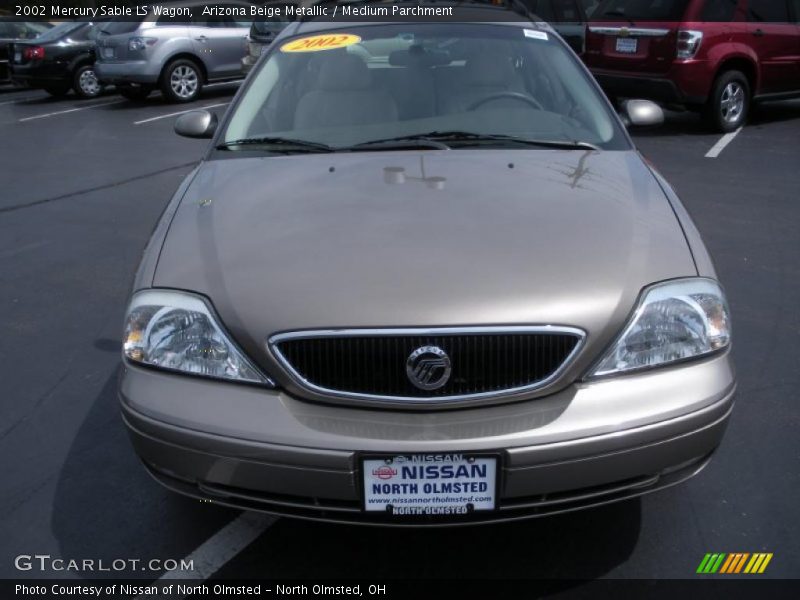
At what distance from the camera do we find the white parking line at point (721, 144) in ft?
30.6

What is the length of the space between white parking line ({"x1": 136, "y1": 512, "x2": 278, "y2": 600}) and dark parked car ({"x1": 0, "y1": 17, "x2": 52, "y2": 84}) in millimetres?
17484

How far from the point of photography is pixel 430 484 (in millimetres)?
2326

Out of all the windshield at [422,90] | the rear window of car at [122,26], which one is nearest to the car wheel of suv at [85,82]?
the rear window of car at [122,26]

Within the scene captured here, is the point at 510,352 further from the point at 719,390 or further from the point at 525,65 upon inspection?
the point at 525,65

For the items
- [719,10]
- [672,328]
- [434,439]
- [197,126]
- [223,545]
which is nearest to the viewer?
[434,439]

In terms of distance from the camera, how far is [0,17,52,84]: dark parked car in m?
18.0

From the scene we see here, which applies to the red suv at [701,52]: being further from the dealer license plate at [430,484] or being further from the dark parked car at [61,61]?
the dark parked car at [61,61]

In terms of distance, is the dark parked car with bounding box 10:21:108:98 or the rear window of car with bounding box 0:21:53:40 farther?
the rear window of car with bounding box 0:21:53:40

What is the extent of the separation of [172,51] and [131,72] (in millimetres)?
745

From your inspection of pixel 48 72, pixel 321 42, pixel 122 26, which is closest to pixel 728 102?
pixel 321 42

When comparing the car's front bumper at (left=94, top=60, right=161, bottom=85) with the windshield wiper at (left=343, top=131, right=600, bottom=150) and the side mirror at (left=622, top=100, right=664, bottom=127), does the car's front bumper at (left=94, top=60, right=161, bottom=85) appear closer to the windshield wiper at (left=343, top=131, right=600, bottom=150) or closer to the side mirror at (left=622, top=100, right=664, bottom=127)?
the side mirror at (left=622, top=100, right=664, bottom=127)

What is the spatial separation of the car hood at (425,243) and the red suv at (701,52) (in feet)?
24.0

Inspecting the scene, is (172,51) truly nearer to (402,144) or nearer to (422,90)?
(422,90)

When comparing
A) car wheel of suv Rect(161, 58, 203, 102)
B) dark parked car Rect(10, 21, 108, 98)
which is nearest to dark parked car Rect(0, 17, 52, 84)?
dark parked car Rect(10, 21, 108, 98)
